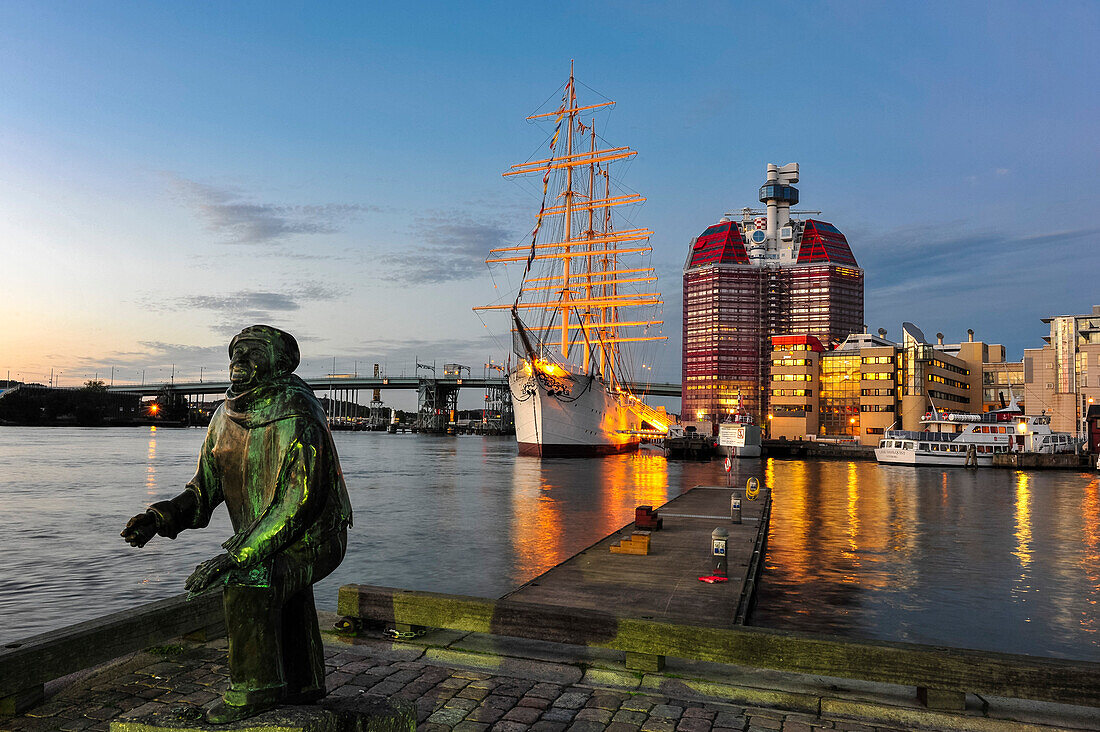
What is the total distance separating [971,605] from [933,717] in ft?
39.0

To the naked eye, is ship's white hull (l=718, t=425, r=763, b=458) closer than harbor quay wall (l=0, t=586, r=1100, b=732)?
No

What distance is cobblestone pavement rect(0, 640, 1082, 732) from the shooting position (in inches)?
232

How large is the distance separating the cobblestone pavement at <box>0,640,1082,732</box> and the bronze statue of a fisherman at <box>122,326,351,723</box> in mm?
2073

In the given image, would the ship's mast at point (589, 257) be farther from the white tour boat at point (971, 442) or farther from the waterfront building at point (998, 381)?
the waterfront building at point (998, 381)

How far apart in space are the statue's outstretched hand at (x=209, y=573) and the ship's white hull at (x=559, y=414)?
73.3 m

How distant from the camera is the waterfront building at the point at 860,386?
130 meters

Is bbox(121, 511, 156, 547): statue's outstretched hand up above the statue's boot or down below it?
above

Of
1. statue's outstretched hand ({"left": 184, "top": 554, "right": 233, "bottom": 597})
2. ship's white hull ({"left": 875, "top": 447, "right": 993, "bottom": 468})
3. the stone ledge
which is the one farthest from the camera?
ship's white hull ({"left": 875, "top": 447, "right": 993, "bottom": 468})

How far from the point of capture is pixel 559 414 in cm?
8225

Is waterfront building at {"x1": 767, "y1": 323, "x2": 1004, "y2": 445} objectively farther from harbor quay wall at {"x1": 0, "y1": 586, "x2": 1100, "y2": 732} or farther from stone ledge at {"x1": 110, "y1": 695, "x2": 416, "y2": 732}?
stone ledge at {"x1": 110, "y1": 695, "x2": 416, "y2": 732}

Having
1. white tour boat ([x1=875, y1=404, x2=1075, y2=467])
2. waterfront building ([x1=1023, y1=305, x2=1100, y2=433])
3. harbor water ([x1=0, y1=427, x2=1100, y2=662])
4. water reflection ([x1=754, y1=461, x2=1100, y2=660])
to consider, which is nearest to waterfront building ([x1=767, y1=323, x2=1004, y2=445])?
waterfront building ([x1=1023, y1=305, x2=1100, y2=433])

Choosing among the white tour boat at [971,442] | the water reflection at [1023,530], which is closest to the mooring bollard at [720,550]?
the water reflection at [1023,530]

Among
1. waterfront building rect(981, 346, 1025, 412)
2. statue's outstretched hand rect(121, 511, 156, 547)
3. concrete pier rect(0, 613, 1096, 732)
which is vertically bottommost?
concrete pier rect(0, 613, 1096, 732)

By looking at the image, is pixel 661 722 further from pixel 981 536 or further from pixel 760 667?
pixel 981 536
